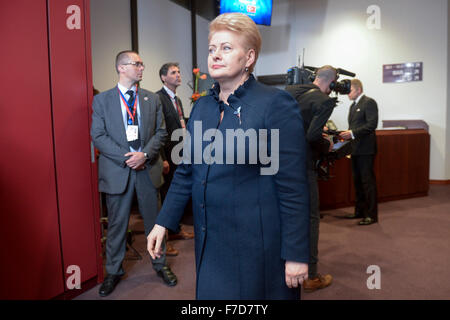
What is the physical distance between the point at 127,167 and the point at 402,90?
19.6 feet

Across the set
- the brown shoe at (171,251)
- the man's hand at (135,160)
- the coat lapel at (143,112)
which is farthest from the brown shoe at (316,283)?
the coat lapel at (143,112)

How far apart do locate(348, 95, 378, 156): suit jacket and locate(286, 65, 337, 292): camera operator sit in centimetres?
163

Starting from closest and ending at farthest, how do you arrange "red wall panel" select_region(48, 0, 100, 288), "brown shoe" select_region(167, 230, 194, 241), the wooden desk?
"red wall panel" select_region(48, 0, 100, 288)
"brown shoe" select_region(167, 230, 194, 241)
the wooden desk

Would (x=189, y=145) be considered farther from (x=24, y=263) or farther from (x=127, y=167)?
(x=24, y=263)

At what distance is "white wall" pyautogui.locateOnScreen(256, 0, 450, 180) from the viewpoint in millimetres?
6383

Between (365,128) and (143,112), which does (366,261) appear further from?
(143,112)

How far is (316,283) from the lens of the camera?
2.44 m

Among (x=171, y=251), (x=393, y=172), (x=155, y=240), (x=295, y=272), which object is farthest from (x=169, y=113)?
(x=393, y=172)

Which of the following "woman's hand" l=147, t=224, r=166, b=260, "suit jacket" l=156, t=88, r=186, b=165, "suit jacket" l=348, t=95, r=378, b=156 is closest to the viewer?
"woman's hand" l=147, t=224, r=166, b=260

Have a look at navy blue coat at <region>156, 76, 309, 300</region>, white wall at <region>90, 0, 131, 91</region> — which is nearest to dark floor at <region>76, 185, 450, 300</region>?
navy blue coat at <region>156, 76, 309, 300</region>

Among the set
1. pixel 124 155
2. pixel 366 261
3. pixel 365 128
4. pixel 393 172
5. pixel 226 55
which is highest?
pixel 226 55

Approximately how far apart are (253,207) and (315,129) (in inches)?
51.4

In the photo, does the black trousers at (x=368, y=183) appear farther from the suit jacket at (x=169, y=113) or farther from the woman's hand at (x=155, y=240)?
the woman's hand at (x=155, y=240)

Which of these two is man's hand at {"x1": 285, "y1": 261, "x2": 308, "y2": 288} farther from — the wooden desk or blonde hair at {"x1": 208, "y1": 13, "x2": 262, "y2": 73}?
the wooden desk
